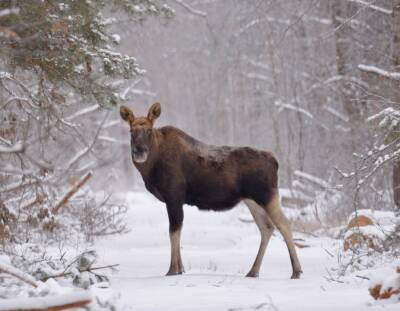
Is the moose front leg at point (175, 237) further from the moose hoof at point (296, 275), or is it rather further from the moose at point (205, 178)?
the moose hoof at point (296, 275)

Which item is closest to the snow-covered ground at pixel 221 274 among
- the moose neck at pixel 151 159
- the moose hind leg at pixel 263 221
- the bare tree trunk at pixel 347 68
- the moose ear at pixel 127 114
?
the moose hind leg at pixel 263 221

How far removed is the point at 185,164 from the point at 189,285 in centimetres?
221

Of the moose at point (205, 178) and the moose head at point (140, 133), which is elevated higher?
the moose head at point (140, 133)

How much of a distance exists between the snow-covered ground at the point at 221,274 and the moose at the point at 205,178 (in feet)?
2.77

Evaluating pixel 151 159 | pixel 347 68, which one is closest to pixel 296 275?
pixel 151 159

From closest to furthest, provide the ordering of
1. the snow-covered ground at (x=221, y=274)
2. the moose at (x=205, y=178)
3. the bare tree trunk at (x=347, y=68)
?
the snow-covered ground at (x=221, y=274) → the moose at (x=205, y=178) → the bare tree trunk at (x=347, y=68)

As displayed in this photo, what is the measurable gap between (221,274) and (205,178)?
4.28ft

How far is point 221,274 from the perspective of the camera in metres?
8.80

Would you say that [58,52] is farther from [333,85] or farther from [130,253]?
[333,85]

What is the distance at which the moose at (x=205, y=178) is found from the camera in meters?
8.98

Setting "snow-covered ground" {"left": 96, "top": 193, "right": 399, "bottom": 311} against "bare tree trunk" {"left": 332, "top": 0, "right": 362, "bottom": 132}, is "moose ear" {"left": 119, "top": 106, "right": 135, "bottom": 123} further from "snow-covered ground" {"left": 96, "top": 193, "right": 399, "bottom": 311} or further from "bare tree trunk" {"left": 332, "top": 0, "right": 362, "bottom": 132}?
"bare tree trunk" {"left": 332, "top": 0, "right": 362, "bottom": 132}

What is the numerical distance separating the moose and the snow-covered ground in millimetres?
844

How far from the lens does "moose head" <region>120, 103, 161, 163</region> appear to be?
346 inches

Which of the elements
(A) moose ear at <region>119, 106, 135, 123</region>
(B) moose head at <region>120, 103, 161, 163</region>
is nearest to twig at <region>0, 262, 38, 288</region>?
(B) moose head at <region>120, 103, 161, 163</region>
